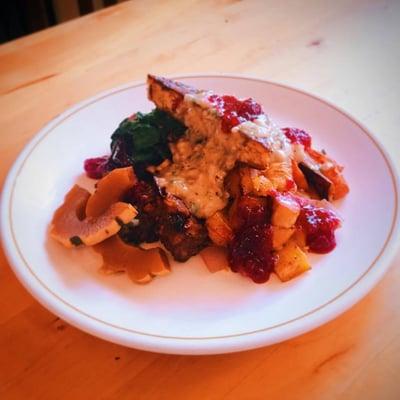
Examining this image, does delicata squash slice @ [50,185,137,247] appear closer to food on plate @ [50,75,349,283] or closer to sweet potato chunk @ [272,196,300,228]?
food on plate @ [50,75,349,283]

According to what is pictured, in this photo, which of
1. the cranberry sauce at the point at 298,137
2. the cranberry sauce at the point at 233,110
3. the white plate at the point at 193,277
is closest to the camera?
the white plate at the point at 193,277

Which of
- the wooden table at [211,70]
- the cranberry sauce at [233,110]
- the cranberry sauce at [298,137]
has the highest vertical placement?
the cranberry sauce at [233,110]

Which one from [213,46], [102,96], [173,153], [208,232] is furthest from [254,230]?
[213,46]

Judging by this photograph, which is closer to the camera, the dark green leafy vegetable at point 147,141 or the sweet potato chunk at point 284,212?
the sweet potato chunk at point 284,212

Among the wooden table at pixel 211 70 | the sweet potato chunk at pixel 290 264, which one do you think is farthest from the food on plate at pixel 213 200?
the wooden table at pixel 211 70

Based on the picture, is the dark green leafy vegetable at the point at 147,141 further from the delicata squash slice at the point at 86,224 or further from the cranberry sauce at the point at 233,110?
the delicata squash slice at the point at 86,224

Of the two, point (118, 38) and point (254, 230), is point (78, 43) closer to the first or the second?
point (118, 38)

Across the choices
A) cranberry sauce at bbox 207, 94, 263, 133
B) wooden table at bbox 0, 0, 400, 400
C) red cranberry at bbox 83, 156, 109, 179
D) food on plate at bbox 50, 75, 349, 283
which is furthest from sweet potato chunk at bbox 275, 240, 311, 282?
red cranberry at bbox 83, 156, 109, 179
